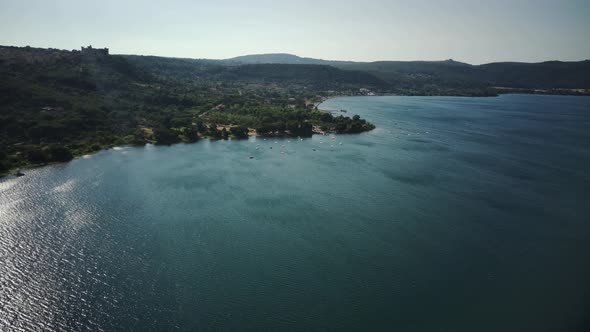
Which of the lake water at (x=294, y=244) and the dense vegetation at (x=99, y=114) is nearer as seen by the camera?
the lake water at (x=294, y=244)

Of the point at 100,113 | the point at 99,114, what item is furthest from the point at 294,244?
the point at 100,113

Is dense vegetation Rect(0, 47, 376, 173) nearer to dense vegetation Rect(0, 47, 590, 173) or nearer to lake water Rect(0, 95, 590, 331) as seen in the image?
dense vegetation Rect(0, 47, 590, 173)

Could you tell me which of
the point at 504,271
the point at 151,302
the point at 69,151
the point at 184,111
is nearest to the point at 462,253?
the point at 504,271

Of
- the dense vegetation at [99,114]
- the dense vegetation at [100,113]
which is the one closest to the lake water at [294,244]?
the dense vegetation at [99,114]

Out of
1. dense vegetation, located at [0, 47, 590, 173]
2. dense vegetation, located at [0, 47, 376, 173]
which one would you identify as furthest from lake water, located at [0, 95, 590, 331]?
dense vegetation, located at [0, 47, 590, 173]

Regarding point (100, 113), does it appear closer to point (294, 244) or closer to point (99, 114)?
Answer: point (99, 114)

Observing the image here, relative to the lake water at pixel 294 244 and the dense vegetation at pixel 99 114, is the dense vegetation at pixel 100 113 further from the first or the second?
the lake water at pixel 294 244

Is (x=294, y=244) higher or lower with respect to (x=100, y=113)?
lower

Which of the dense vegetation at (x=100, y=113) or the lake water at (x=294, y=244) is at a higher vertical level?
the dense vegetation at (x=100, y=113)
